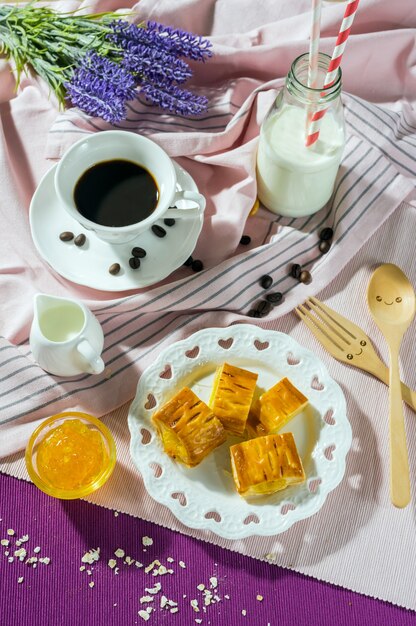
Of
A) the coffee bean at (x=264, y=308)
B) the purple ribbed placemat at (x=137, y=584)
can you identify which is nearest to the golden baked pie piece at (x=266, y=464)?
the purple ribbed placemat at (x=137, y=584)

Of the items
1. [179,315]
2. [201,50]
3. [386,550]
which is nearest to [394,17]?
[201,50]

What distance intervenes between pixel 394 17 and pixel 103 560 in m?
1.46

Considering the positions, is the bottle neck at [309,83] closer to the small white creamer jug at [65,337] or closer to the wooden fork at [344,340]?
the wooden fork at [344,340]

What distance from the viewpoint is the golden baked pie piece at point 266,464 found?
4.50 ft

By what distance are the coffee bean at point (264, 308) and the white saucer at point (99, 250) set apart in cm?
20

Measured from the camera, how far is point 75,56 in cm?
165

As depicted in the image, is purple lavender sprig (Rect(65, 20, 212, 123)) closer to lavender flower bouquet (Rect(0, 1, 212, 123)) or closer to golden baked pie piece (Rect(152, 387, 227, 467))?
lavender flower bouquet (Rect(0, 1, 212, 123))

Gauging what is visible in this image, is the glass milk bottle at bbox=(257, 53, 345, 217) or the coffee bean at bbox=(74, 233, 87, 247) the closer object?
the glass milk bottle at bbox=(257, 53, 345, 217)

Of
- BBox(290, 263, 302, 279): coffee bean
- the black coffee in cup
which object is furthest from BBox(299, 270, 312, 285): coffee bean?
the black coffee in cup

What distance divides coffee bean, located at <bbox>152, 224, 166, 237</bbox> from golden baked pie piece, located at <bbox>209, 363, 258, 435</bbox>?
337mm

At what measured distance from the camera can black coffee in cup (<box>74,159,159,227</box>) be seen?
4.95ft

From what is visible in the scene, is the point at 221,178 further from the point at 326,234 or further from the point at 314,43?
the point at 314,43

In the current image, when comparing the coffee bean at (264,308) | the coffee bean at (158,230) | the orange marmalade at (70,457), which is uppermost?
the coffee bean at (158,230)

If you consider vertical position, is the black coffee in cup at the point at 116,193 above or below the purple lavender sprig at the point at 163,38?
below
